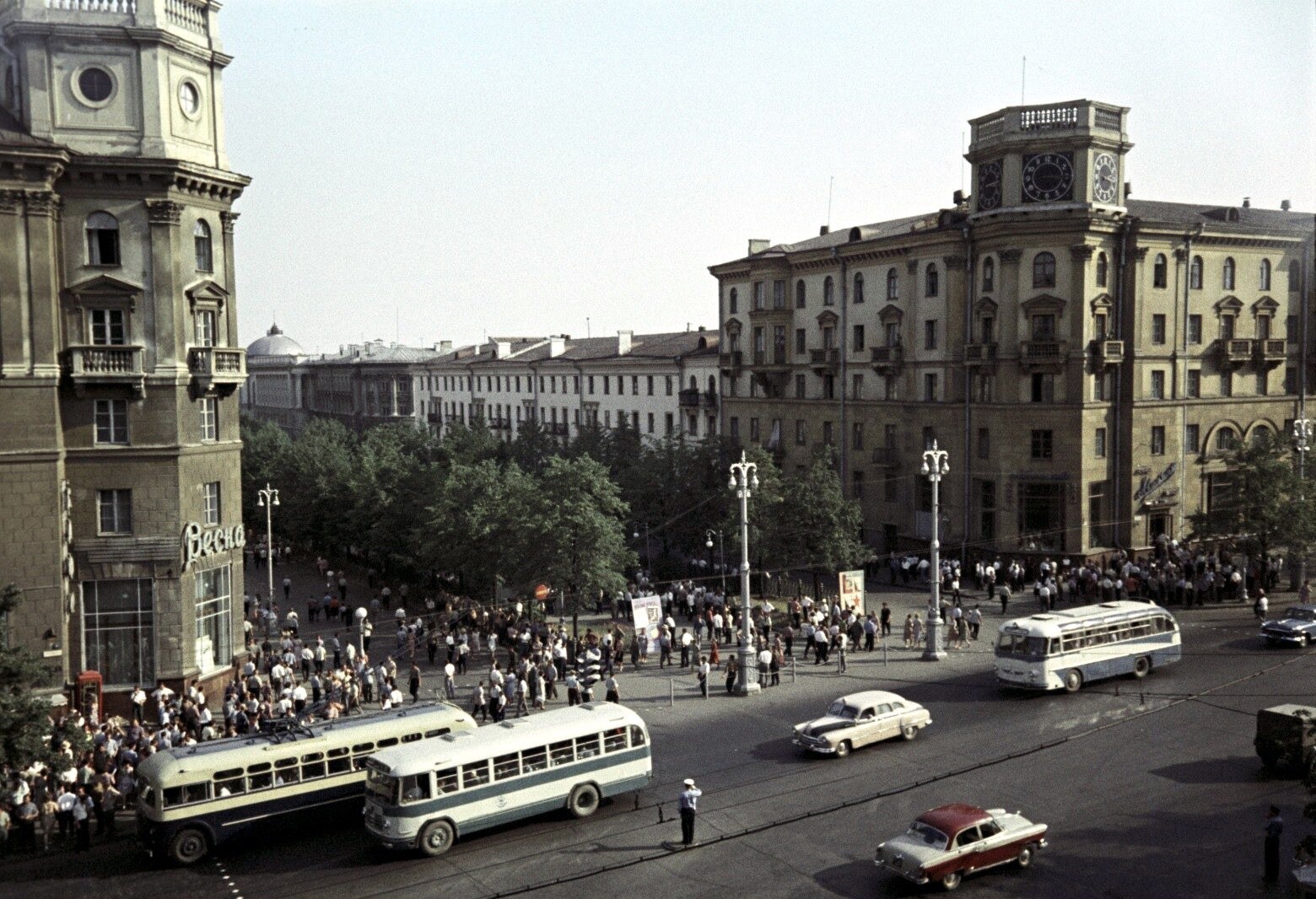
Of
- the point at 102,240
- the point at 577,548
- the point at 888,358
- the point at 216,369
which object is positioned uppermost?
the point at 102,240

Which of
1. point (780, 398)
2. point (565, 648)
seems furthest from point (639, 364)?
point (565, 648)

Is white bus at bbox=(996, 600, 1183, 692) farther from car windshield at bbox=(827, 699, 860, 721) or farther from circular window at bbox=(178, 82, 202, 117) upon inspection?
circular window at bbox=(178, 82, 202, 117)

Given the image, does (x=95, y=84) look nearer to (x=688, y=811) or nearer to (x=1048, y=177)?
(x=688, y=811)

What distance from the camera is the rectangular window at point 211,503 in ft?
120

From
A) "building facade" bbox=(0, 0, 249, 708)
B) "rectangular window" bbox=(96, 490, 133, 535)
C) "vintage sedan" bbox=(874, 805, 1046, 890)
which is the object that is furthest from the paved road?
"rectangular window" bbox=(96, 490, 133, 535)

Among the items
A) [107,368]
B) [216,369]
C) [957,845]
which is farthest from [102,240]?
[957,845]

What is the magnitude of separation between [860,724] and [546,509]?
18.6 metres

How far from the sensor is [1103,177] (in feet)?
179

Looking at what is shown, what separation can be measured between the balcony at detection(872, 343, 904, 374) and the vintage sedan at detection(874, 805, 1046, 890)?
4266 centimetres

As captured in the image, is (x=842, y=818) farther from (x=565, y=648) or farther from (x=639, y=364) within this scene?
(x=639, y=364)

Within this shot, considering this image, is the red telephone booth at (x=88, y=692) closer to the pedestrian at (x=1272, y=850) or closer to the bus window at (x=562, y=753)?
the bus window at (x=562, y=753)

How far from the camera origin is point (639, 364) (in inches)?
3359

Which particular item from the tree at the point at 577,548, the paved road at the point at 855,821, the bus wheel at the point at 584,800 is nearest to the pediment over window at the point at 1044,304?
the tree at the point at 577,548

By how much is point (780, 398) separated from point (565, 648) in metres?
35.7
